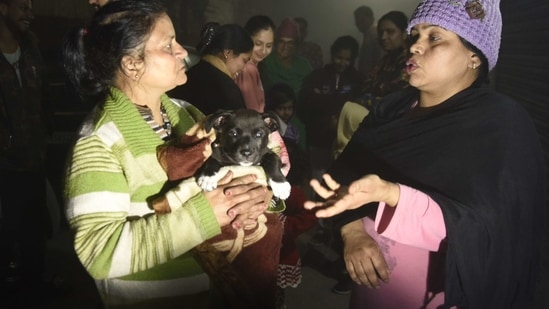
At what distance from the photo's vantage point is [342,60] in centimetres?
499

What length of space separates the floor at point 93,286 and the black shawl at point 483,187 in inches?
93.5

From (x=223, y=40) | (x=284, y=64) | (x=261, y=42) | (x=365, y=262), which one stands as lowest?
(x=365, y=262)

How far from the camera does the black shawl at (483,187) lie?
150 centimetres

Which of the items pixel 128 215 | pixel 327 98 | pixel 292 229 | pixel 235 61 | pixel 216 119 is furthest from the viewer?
pixel 327 98

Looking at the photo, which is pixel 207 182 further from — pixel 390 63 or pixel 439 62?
pixel 390 63

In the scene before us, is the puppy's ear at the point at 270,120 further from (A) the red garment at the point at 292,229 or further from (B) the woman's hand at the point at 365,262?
(A) the red garment at the point at 292,229

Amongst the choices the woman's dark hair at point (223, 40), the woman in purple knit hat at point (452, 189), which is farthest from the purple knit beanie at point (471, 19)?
the woman's dark hair at point (223, 40)

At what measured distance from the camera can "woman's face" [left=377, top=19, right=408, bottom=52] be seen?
405cm

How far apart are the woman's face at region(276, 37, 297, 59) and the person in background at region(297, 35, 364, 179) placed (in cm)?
50

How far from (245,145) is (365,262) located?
675mm

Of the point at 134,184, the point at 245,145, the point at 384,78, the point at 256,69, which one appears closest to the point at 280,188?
the point at 245,145

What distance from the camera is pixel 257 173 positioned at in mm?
1781

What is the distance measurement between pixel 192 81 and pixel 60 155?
2.94 m

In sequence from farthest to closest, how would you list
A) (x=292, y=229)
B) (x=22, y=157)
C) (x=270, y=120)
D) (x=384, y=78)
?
(x=384, y=78) → (x=22, y=157) → (x=292, y=229) → (x=270, y=120)
